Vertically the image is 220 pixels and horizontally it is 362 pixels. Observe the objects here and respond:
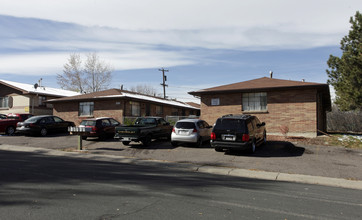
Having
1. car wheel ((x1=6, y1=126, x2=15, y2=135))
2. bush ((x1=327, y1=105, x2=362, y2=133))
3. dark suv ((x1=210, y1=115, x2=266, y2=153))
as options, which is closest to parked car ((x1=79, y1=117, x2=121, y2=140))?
car wheel ((x1=6, y1=126, x2=15, y2=135))

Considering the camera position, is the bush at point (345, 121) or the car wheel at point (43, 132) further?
the bush at point (345, 121)

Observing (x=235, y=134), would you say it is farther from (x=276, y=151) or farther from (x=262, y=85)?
(x=262, y=85)

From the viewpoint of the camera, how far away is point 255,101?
60.8 ft

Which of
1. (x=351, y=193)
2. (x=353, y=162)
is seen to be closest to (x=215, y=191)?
(x=351, y=193)

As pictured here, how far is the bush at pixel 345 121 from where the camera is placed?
25.0 metres

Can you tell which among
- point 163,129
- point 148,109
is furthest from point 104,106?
point 163,129

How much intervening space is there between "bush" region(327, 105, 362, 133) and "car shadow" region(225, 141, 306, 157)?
14810 millimetres

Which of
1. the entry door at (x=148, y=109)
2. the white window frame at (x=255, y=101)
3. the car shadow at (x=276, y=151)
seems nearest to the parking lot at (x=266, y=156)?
the car shadow at (x=276, y=151)

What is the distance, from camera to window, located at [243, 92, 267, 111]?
60.0ft

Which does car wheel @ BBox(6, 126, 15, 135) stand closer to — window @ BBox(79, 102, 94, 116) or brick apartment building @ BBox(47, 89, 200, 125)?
→ brick apartment building @ BBox(47, 89, 200, 125)

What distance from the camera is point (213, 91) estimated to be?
1909 cm

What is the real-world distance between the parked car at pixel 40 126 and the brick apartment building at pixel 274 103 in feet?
36.2

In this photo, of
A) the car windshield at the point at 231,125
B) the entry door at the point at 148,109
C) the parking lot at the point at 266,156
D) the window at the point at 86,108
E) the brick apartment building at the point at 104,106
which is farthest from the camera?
the entry door at the point at 148,109

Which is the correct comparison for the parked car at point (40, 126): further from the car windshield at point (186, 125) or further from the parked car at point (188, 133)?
the car windshield at point (186, 125)
